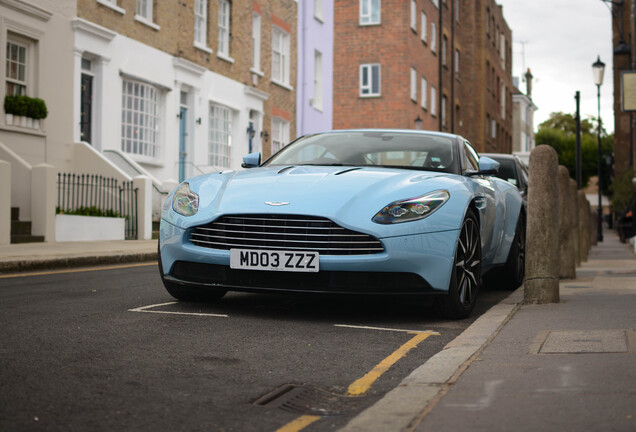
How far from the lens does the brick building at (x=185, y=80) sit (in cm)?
2011

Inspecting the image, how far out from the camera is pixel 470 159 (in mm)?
7891

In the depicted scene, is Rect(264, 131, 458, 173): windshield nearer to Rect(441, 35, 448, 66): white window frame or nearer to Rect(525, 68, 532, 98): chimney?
Rect(441, 35, 448, 66): white window frame

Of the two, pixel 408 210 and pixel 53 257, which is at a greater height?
pixel 408 210

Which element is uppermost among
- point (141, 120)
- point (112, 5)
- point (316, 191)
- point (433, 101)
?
point (433, 101)

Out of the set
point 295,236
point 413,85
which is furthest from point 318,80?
point 295,236

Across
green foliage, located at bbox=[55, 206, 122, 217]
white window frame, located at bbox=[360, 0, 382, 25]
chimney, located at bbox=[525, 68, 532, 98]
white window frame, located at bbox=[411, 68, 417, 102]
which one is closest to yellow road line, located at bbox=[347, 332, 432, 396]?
green foliage, located at bbox=[55, 206, 122, 217]

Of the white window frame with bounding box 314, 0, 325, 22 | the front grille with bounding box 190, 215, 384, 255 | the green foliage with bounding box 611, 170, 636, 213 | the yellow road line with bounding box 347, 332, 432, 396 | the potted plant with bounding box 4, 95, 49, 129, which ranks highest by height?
the white window frame with bounding box 314, 0, 325, 22

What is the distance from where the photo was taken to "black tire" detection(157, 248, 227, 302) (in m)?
6.51

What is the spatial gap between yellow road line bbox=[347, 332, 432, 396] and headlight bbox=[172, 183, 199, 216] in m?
1.84

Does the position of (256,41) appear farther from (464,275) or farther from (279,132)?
(464,275)

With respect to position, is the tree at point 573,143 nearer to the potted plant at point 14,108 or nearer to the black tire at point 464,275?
the potted plant at point 14,108

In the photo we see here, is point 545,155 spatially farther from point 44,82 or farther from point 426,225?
point 44,82

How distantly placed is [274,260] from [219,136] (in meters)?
20.8

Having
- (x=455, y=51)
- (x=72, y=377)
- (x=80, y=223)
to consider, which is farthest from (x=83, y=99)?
(x=455, y=51)
